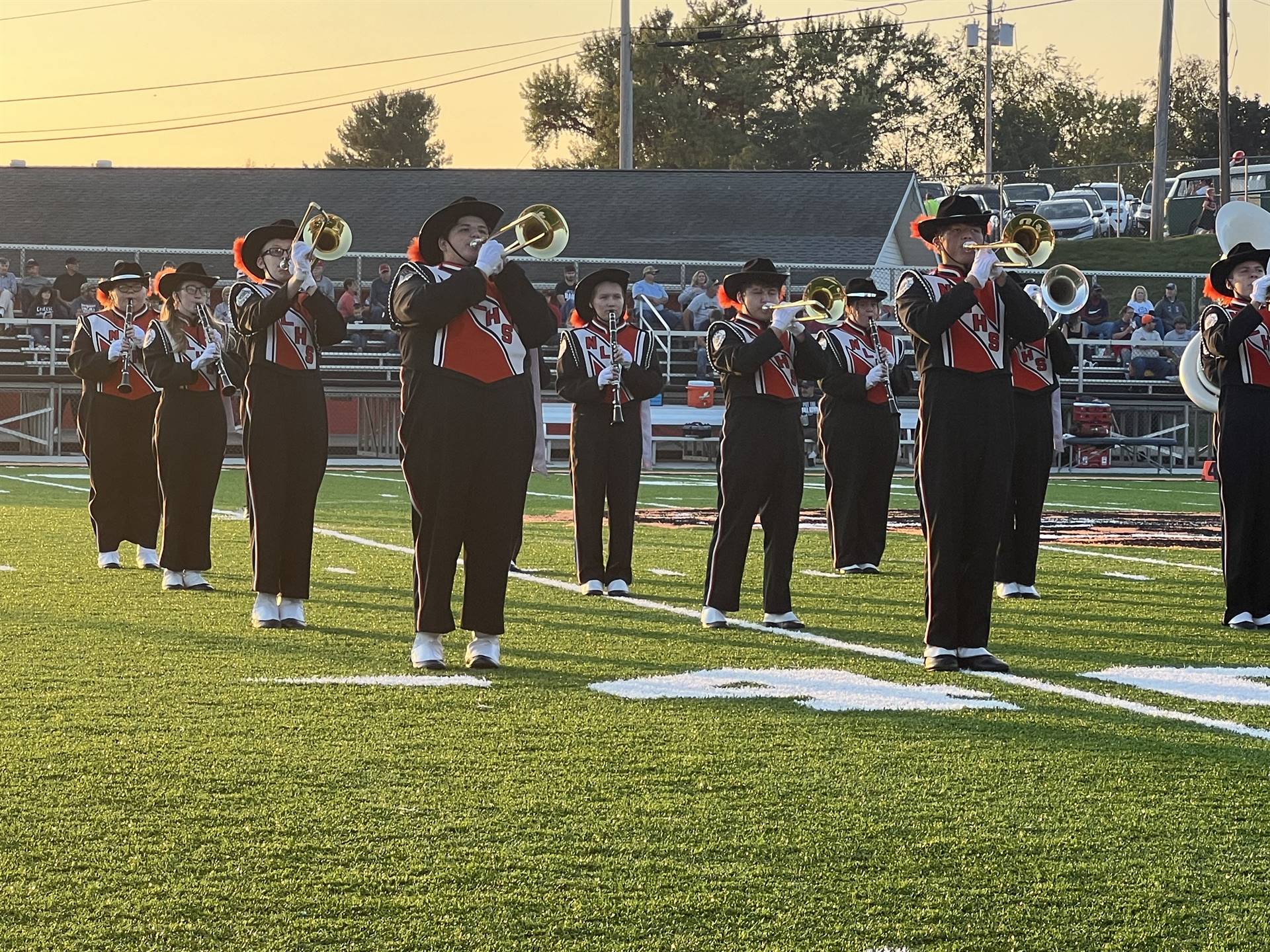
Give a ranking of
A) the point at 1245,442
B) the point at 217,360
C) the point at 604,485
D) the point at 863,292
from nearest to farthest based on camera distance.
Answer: the point at 1245,442 → the point at 217,360 → the point at 604,485 → the point at 863,292

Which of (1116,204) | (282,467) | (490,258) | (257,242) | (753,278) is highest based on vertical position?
(1116,204)

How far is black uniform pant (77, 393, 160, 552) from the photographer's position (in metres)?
11.9

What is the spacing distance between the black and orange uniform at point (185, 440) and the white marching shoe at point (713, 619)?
124 inches

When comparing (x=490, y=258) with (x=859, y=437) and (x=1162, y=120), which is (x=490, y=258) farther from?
(x=1162, y=120)

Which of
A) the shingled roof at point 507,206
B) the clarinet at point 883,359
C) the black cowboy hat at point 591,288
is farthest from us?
the shingled roof at point 507,206

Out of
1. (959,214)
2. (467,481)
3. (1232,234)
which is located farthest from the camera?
(1232,234)

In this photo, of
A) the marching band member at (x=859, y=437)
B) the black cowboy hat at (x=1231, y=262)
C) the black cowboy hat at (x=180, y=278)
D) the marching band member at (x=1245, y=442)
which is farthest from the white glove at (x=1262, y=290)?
the black cowboy hat at (x=180, y=278)

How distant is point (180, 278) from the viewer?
10.9 m

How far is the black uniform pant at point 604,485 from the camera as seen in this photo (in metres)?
10.7

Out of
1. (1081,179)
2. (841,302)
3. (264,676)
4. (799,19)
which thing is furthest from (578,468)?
(799,19)

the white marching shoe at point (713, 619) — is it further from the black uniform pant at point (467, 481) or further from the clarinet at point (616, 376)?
the clarinet at point (616, 376)

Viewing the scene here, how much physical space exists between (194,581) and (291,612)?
1.93 metres

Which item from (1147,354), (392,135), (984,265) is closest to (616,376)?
(984,265)

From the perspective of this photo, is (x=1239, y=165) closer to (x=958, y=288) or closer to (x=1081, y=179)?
(x=1081, y=179)
